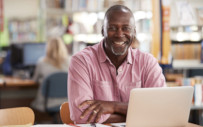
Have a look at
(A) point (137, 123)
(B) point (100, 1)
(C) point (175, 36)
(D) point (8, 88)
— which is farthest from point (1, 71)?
(A) point (137, 123)

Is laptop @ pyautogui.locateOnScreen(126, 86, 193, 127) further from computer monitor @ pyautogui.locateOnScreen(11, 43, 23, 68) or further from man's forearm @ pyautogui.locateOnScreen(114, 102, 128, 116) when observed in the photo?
computer monitor @ pyautogui.locateOnScreen(11, 43, 23, 68)

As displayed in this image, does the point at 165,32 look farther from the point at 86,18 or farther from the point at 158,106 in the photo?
the point at 158,106

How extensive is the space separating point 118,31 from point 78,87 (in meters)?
A: 0.41

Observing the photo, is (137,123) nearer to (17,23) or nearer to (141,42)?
(141,42)

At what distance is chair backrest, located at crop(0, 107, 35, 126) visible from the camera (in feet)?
6.51

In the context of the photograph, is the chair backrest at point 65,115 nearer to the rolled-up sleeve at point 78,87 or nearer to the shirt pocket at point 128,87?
the rolled-up sleeve at point 78,87

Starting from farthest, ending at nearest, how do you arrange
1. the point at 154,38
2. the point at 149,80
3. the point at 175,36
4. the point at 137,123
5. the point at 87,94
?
the point at 175,36 < the point at 154,38 < the point at 149,80 < the point at 87,94 < the point at 137,123

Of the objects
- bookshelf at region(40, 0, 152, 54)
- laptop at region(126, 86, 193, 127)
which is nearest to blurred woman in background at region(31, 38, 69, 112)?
bookshelf at region(40, 0, 152, 54)

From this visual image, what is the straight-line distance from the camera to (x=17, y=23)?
10.3m

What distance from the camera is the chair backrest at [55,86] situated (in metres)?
4.04

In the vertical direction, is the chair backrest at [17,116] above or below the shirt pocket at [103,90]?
below

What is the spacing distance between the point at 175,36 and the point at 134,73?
2978 millimetres

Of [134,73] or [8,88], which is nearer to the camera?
[134,73]

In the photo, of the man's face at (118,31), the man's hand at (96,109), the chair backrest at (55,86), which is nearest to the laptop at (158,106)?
the man's hand at (96,109)
